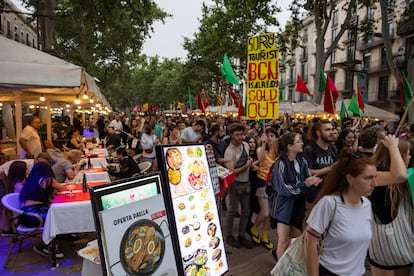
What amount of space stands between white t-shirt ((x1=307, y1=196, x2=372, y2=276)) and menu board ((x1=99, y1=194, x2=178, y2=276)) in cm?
117

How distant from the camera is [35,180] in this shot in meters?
4.63

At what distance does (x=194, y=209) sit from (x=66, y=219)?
2.15 metres

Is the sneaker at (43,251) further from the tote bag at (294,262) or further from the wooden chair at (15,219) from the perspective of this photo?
the tote bag at (294,262)


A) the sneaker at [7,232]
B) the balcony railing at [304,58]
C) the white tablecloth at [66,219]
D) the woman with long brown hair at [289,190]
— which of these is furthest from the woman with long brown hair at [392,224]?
the balcony railing at [304,58]

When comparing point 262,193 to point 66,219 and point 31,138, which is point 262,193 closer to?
point 66,219

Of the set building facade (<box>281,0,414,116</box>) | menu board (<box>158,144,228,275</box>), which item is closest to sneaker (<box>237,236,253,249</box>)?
menu board (<box>158,144,228,275</box>)

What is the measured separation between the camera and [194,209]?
10.3 feet

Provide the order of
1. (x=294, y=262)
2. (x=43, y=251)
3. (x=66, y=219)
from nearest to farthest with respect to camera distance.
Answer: (x=294, y=262) → (x=66, y=219) → (x=43, y=251)

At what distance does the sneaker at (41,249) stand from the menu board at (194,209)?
2.86 metres

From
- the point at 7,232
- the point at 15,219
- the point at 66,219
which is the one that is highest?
the point at 66,219

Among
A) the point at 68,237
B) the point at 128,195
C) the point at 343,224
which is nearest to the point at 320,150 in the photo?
the point at 343,224

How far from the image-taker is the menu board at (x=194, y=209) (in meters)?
2.94

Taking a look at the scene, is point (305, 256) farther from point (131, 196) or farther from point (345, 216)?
point (131, 196)

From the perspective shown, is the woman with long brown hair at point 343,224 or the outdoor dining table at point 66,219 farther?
the outdoor dining table at point 66,219
